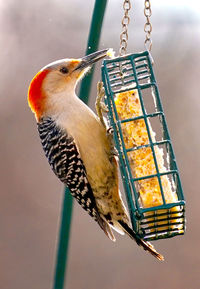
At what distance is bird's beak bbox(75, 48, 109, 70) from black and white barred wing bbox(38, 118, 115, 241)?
0.48 m

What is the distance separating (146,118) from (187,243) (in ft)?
21.0

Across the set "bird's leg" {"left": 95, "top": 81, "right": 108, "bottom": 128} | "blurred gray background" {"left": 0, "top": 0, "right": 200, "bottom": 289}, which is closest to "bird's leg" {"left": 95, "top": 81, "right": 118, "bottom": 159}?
"bird's leg" {"left": 95, "top": 81, "right": 108, "bottom": 128}

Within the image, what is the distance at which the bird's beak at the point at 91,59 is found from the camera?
455 centimetres

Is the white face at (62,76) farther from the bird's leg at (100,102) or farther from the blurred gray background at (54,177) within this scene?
the blurred gray background at (54,177)

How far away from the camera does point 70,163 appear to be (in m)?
4.59

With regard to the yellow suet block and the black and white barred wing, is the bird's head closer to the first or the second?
the black and white barred wing

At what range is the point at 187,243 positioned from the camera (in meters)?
10.2

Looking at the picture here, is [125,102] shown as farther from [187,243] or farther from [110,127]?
[187,243]

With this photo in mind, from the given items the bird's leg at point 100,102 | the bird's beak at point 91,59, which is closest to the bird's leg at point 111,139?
the bird's leg at point 100,102

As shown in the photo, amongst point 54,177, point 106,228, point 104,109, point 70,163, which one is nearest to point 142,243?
point 106,228

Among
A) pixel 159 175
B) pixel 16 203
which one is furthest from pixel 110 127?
pixel 16 203

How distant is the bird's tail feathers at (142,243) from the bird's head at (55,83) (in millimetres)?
1074

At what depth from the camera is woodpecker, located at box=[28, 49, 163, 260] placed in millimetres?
4582

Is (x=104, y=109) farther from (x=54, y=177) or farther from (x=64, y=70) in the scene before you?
(x=54, y=177)
